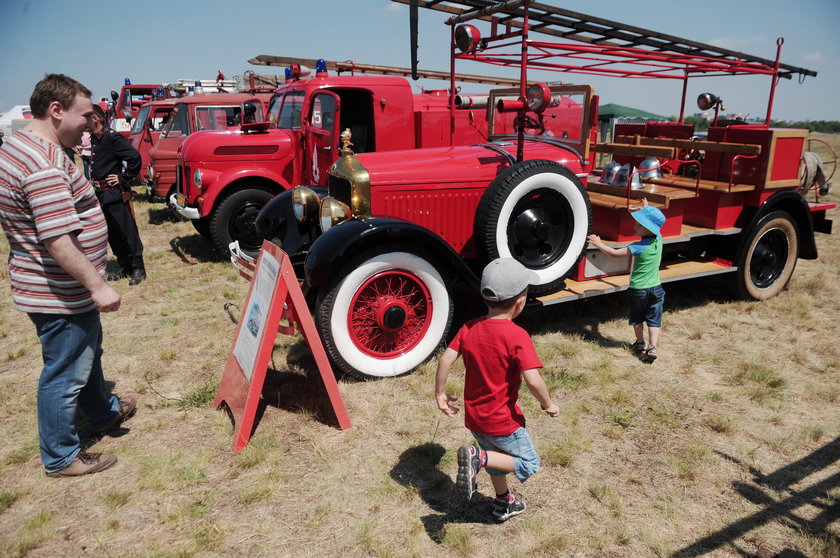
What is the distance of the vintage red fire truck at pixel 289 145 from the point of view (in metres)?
6.37

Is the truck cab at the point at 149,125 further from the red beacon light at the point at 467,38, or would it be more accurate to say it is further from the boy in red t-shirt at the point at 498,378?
the boy in red t-shirt at the point at 498,378

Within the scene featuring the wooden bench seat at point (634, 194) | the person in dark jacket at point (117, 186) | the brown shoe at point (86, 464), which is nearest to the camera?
the brown shoe at point (86, 464)

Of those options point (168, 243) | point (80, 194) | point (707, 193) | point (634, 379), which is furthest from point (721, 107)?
point (168, 243)

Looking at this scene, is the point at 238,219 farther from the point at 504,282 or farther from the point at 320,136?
the point at 504,282

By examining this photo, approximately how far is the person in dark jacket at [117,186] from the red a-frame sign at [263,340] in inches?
127

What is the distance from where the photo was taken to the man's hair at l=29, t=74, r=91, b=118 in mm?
2387

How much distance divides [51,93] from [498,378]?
7.37 feet

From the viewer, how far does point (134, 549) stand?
228 cm

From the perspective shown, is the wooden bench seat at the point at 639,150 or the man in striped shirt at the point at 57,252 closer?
the man in striped shirt at the point at 57,252

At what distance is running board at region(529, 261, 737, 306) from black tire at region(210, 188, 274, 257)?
3.84m

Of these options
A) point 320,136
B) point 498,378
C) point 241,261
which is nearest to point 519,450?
point 498,378

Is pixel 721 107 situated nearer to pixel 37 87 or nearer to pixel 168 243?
pixel 37 87

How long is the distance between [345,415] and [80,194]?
1.72 meters

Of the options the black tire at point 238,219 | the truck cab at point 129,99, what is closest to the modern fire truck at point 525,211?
the black tire at point 238,219
